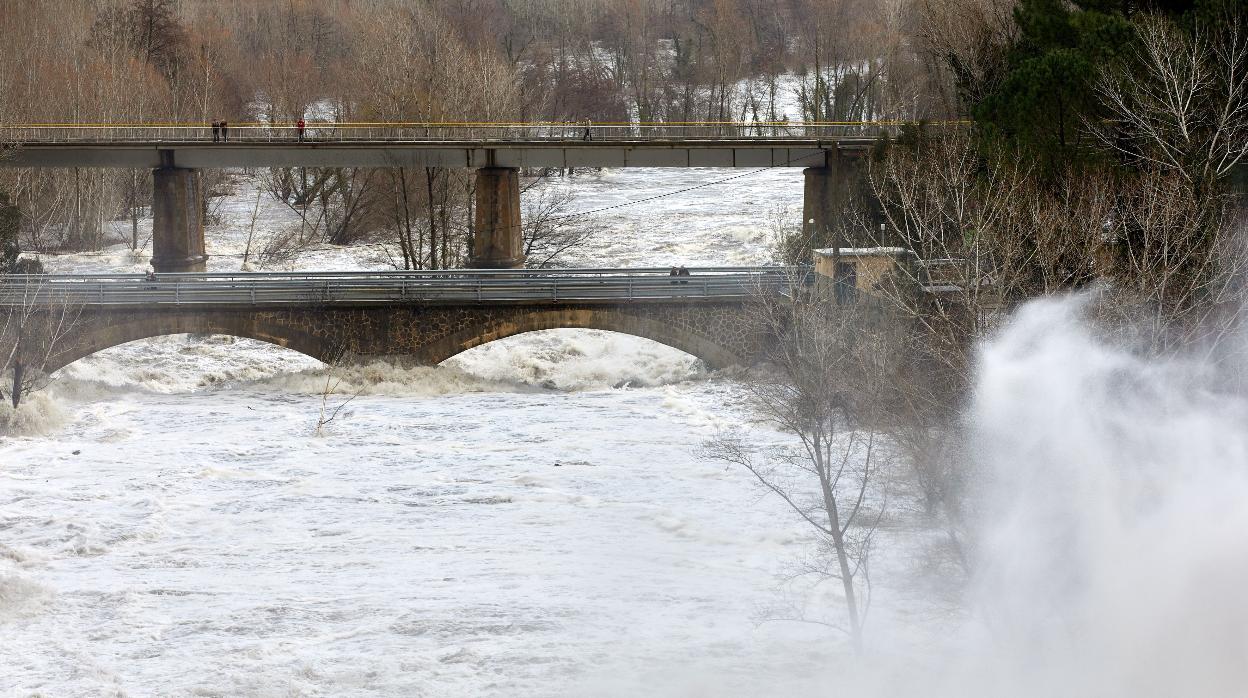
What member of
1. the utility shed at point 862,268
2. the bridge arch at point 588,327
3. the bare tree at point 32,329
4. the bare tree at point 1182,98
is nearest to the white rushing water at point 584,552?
the bare tree at point 32,329

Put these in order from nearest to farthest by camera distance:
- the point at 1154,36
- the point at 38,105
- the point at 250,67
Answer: the point at 1154,36, the point at 38,105, the point at 250,67

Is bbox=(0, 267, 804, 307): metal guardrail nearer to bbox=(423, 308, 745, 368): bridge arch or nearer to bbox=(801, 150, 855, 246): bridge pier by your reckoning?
bbox=(423, 308, 745, 368): bridge arch

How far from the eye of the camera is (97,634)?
76.4 ft

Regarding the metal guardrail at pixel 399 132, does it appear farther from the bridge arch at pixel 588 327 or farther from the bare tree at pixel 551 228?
the bridge arch at pixel 588 327

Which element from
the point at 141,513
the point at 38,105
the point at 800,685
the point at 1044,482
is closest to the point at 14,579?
the point at 141,513

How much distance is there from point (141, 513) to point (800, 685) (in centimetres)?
1504

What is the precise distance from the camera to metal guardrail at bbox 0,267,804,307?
41.3 m

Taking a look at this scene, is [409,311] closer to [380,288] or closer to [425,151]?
[380,288]

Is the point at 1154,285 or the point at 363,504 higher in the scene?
the point at 1154,285

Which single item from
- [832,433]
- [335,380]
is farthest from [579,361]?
[832,433]

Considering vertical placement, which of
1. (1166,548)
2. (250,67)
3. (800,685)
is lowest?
(800,685)

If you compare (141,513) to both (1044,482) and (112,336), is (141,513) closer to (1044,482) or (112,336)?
(112,336)

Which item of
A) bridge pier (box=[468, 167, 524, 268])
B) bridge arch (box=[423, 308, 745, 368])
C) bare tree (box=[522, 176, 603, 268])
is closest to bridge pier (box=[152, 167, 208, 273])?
bridge pier (box=[468, 167, 524, 268])

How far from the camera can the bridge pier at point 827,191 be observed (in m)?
48.1
